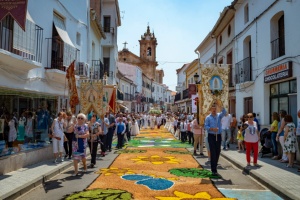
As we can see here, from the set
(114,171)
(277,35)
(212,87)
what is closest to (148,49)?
(277,35)

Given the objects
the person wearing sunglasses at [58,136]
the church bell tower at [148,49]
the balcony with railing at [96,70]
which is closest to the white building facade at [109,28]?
the balcony with railing at [96,70]

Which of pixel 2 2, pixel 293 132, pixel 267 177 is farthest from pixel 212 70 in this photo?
pixel 2 2

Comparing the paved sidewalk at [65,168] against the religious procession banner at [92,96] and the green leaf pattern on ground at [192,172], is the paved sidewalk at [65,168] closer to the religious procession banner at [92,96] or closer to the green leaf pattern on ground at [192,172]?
the green leaf pattern on ground at [192,172]

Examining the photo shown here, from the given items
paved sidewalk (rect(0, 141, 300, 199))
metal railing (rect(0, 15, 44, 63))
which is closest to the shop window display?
paved sidewalk (rect(0, 141, 300, 199))

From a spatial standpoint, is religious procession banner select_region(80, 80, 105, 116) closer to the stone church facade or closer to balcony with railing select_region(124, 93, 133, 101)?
balcony with railing select_region(124, 93, 133, 101)

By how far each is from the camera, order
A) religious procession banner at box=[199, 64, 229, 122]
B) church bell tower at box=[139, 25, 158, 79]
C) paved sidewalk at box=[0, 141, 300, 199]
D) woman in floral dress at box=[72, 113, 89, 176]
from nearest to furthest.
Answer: paved sidewalk at box=[0, 141, 300, 199], woman in floral dress at box=[72, 113, 89, 176], religious procession banner at box=[199, 64, 229, 122], church bell tower at box=[139, 25, 158, 79]

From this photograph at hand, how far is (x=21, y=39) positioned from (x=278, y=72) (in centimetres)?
959

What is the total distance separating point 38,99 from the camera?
1320 centimetres

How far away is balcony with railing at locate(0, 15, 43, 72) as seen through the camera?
9.48 meters

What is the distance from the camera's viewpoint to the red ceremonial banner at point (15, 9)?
8266 mm

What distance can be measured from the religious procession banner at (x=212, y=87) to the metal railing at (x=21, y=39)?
6191 mm

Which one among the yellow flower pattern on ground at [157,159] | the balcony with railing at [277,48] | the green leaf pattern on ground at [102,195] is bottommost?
the green leaf pattern on ground at [102,195]

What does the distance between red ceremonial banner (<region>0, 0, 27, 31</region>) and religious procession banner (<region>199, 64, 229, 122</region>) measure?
6.73 m

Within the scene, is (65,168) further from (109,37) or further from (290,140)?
(109,37)
